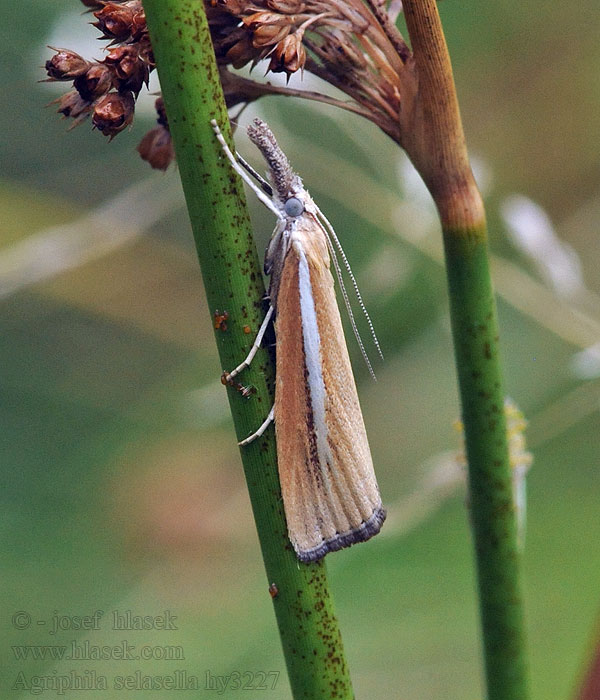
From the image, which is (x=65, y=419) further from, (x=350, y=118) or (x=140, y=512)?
(x=350, y=118)

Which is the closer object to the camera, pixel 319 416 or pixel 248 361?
pixel 248 361

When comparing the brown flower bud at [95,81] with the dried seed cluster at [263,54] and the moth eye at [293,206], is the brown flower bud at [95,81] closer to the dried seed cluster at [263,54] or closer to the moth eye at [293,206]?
the dried seed cluster at [263,54]

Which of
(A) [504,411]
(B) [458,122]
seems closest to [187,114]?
(B) [458,122]

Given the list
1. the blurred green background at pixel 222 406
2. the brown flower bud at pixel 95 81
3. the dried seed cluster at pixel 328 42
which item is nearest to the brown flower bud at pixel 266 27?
the dried seed cluster at pixel 328 42

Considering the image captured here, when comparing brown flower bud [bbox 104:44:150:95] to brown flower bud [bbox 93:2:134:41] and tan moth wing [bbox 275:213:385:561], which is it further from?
tan moth wing [bbox 275:213:385:561]

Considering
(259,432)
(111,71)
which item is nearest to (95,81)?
(111,71)

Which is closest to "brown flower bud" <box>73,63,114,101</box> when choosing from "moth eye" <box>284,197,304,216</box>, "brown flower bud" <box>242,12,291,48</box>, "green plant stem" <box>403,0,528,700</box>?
"brown flower bud" <box>242,12,291,48</box>

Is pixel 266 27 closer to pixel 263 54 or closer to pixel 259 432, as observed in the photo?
pixel 263 54
